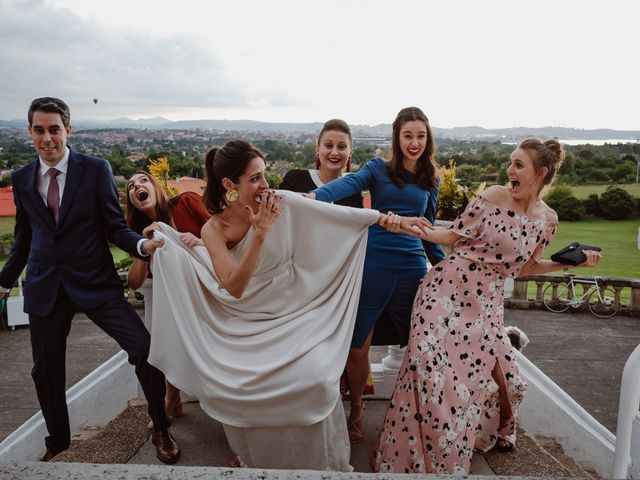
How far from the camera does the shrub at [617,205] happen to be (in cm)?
2012

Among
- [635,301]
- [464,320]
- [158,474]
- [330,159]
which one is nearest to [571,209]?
[635,301]

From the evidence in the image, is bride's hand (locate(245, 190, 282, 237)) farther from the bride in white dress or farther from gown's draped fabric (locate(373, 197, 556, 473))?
gown's draped fabric (locate(373, 197, 556, 473))

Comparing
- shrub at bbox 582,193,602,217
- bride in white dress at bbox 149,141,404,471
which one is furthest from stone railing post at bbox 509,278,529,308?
shrub at bbox 582,193,602,217

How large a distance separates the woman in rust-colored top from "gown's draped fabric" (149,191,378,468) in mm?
550

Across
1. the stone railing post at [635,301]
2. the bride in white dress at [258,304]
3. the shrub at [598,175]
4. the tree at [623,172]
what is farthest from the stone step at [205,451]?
the tree at [623,172]

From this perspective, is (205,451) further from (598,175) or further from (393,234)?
(598,175)

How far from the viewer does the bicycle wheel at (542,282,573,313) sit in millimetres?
9641

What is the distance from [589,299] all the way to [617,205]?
40.6ft

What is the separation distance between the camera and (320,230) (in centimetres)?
290

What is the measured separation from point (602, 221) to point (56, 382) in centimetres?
2079

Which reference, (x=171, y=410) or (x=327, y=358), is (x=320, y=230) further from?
(x=171, y=410)

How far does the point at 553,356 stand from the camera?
24.8 ft

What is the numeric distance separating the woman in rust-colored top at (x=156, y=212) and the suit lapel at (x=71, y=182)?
408 millimetres

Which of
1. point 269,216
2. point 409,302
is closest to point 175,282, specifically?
point 269,216
